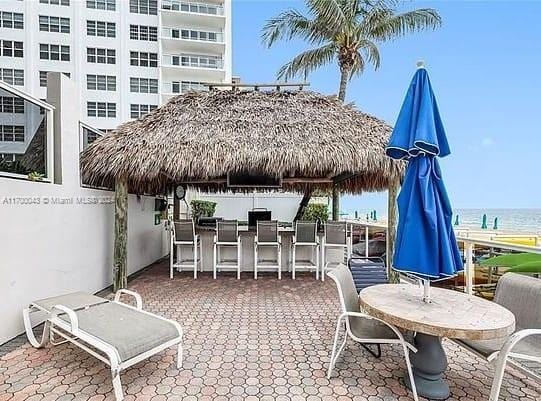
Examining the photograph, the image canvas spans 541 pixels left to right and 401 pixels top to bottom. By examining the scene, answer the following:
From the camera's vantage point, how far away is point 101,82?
26750 mm

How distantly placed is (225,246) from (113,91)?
931 inches

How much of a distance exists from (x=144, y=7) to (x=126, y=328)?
30.4m

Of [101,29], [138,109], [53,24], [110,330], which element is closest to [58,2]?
[53,24]

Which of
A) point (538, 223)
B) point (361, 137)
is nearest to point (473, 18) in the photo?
point (361, 137)

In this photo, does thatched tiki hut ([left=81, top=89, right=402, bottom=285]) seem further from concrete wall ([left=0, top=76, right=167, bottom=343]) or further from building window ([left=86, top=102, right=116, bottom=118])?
A: building window ([left=86, top=102, right=116, bottom=118])

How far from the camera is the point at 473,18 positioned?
64.1ft

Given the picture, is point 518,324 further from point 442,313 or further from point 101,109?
point 101,109

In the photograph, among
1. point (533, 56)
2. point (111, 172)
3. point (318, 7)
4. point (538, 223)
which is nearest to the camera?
point (111, 172)

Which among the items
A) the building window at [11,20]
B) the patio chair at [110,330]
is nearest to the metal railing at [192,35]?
the building window at [11,20]

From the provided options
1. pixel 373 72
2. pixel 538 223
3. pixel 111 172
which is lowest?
pixel 538 223

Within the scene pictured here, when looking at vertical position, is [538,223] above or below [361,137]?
below

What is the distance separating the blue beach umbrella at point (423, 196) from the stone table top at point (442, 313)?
0.73 ft

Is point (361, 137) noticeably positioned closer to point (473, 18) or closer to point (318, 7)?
point (318, 7)

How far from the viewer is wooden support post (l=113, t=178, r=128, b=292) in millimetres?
6273
